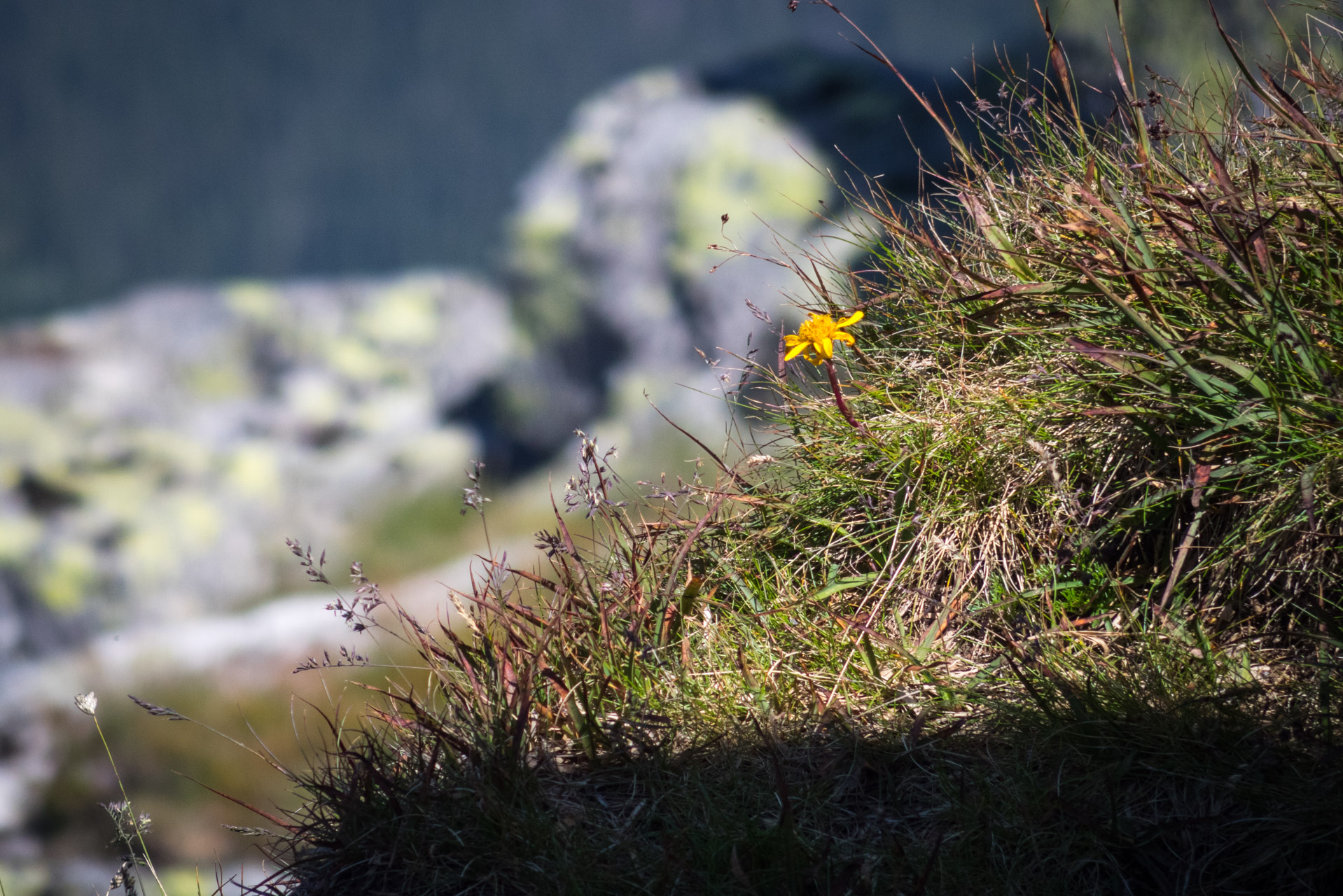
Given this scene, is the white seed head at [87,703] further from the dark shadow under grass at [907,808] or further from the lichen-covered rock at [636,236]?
the lichen-covered rock at [636,236]

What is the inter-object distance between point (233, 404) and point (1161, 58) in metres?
5.57

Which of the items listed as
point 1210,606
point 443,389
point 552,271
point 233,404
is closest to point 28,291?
point 233,404

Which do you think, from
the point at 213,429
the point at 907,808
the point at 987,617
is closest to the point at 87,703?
the point at 907,808

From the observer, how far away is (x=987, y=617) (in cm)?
152

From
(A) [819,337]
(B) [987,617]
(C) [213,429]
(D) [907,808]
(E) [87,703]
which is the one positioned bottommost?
(D) [907,808]

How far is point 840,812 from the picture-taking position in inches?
48.7

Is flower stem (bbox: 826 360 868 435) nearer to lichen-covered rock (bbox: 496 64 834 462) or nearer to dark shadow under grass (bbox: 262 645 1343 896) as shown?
dark shadow under grass (bbox: 262 645 1343 896)

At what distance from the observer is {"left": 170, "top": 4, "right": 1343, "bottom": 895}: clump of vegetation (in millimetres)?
1114

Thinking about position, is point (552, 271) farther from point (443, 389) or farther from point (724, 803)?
point (724, 803)

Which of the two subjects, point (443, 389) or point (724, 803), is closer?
point (724, 803)

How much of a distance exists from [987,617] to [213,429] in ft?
16.5

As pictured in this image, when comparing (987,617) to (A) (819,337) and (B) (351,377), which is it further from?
(B) (351,377)

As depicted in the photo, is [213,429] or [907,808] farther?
[213,429]

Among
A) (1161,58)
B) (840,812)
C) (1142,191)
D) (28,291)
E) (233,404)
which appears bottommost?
(840,812)
